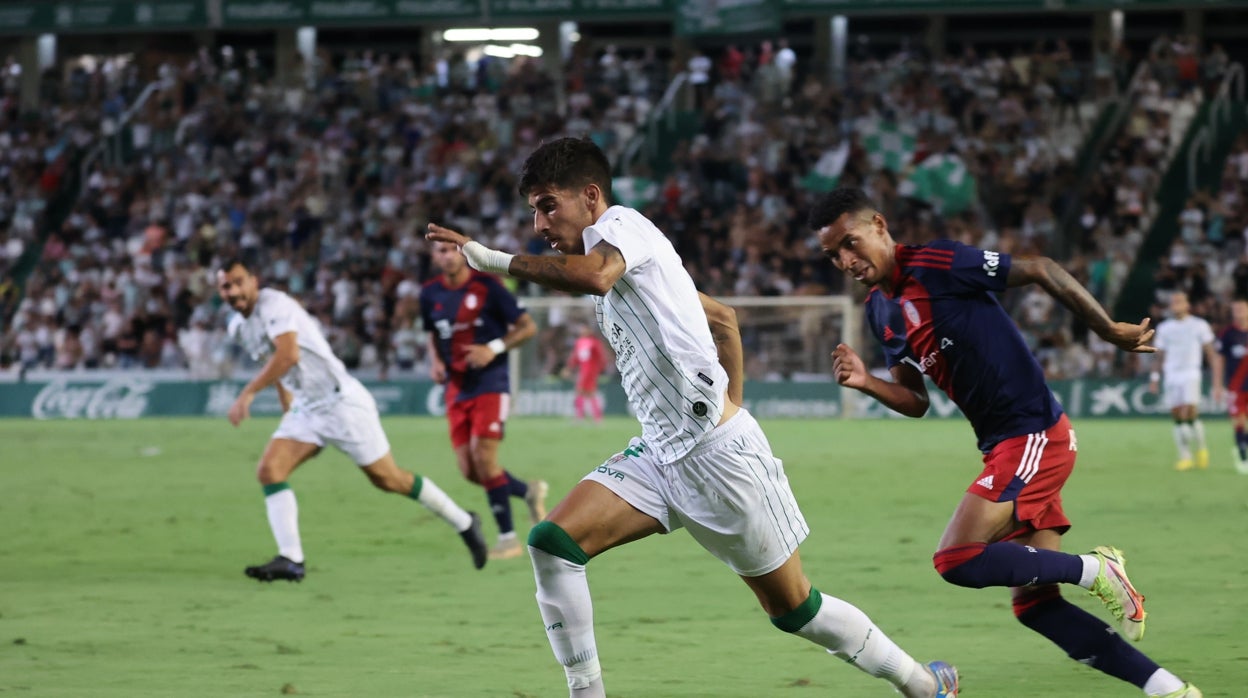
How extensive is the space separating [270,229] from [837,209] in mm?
32531

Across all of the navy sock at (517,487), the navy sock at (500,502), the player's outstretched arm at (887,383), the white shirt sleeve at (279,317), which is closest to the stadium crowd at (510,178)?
the navy sock at (517,487)

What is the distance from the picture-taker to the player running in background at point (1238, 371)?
19.7 meters

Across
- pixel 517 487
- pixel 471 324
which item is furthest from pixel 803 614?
pixel 517 487

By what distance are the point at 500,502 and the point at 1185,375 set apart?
11.7 metres

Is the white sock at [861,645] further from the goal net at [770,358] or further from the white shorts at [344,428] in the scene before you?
the goal net at [770,358]

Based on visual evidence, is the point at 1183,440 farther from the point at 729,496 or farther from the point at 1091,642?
the point at 729,496

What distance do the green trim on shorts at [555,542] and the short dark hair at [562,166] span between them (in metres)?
1.26

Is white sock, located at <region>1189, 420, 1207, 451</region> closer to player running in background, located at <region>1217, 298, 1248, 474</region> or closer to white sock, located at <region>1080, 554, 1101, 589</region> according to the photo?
player running in background, located at <region>1217, 298, 1248, 474</region>

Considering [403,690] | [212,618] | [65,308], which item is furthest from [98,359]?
[403,690]

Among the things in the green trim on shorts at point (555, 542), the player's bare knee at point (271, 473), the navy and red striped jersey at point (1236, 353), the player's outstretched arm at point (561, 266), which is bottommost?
the navy and red striped jersey at point (1236, 353)

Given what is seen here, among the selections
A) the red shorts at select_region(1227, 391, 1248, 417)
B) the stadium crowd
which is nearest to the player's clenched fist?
the red shorts at select_region(1227, 391, 1248, 417)

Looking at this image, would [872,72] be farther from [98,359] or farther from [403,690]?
[403,690]

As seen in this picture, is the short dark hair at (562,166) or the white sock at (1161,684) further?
the white sock at (1161,684)

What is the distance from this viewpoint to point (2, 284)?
38.2 meters
